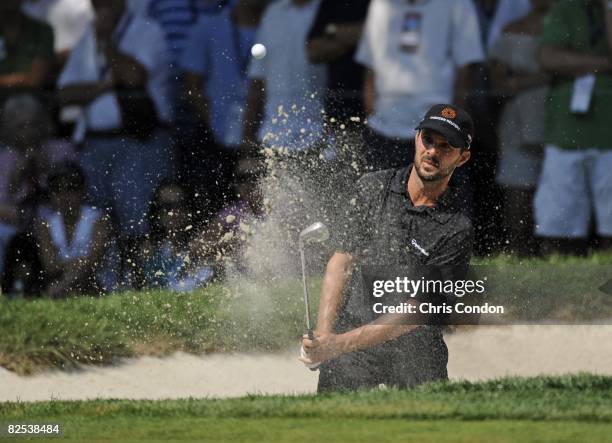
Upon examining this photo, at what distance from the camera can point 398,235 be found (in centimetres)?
556

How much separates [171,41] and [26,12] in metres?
0.76

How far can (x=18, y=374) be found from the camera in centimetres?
619

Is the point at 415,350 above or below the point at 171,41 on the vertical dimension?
below

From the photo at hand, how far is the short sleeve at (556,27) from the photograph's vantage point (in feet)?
20.9

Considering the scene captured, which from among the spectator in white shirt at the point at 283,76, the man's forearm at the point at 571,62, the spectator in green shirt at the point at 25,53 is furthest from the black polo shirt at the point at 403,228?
the spectator in green shirt at the point at 25,53

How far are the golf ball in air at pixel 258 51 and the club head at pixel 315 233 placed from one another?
3.69 feet

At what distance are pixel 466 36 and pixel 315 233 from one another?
1.43 m

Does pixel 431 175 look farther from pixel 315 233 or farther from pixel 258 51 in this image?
pixel 258 51

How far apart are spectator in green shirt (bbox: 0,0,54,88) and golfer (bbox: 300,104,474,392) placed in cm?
193

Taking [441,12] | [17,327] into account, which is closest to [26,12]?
[17,327]

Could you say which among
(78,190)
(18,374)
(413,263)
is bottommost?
(18,374)

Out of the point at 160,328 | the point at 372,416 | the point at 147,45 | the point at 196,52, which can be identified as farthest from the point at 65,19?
the point at 372,416

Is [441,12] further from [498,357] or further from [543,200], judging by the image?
[498,357]

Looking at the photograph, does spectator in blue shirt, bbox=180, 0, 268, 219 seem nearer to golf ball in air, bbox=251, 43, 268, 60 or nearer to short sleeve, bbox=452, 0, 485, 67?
golf ball in air, bbox=251, 43, 268, 60
